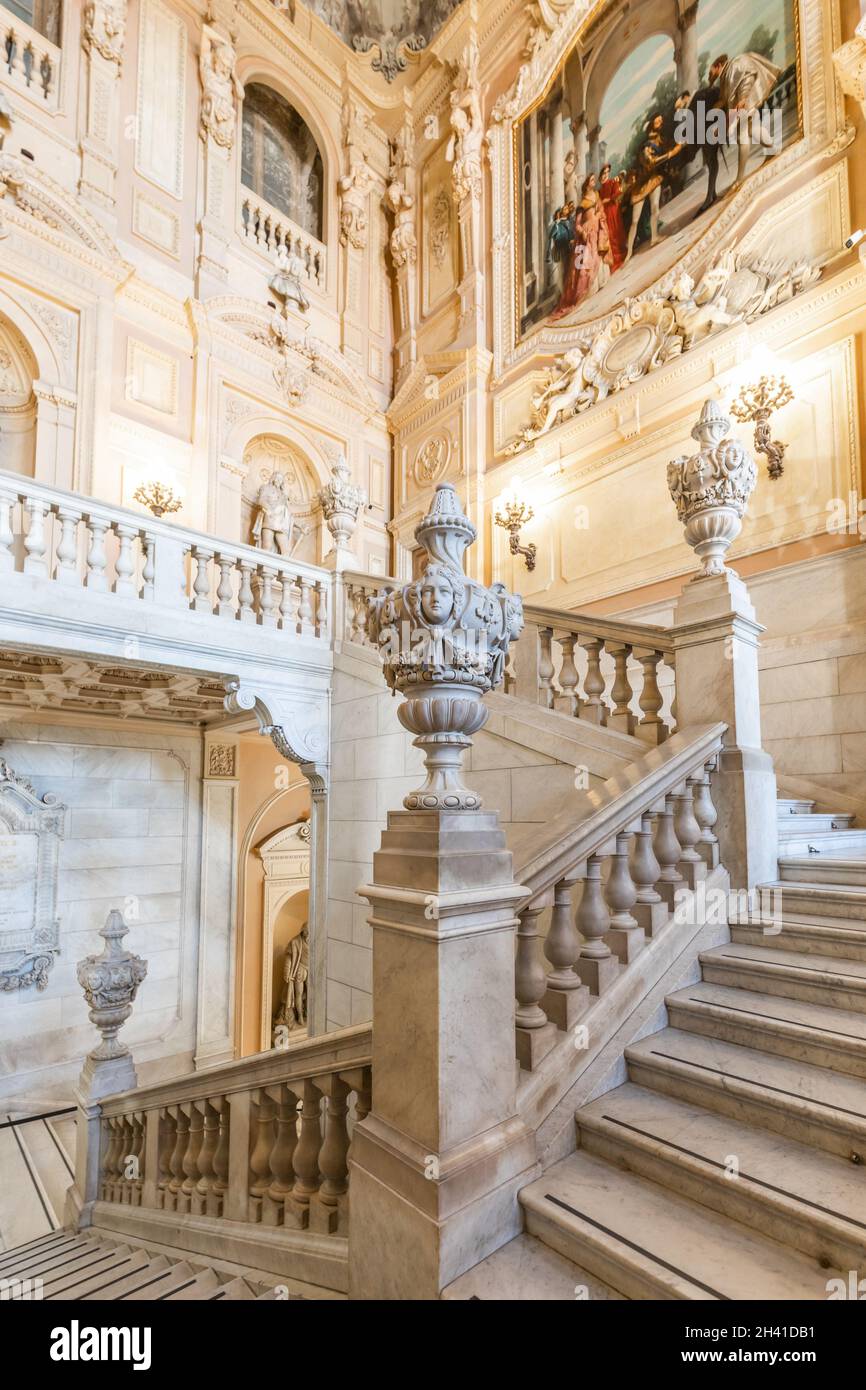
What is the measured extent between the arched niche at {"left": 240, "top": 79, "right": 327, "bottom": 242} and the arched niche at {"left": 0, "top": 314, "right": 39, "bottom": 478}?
170 inches

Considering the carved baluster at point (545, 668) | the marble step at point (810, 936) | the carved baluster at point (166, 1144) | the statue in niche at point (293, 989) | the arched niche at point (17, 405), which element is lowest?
the statue in niche at point (293, 989)

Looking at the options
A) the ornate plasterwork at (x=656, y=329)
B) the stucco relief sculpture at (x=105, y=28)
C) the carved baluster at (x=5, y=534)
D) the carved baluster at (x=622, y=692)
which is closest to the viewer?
the carved baluster at (x=622, y=692)

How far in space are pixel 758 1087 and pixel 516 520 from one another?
6.88m

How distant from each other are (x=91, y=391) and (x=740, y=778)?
24.9 feet

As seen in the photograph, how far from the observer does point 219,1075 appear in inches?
106

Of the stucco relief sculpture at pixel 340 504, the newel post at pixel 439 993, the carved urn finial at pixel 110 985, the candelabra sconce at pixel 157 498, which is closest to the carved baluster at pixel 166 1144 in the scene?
the carved urn finial at pixel 110 985

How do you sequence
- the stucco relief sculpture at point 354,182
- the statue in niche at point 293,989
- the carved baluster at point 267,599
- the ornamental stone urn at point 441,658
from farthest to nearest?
1. the stucco relief sculpture at point 354,182
2. the statue in niche at point 293,989
3. the carved baluster at point 267,599
4. the ornamental stone urn at point 441,658

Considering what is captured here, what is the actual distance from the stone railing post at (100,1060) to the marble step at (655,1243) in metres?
3.46

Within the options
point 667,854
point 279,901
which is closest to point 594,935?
point 667,854

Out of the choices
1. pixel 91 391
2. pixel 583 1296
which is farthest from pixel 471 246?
pixel 583 1296

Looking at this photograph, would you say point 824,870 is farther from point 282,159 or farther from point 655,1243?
point 282,159

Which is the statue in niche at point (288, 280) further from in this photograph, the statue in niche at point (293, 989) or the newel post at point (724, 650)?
Answer: the statue in niche at point (293, 989)

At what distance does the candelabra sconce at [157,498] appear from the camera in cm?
738

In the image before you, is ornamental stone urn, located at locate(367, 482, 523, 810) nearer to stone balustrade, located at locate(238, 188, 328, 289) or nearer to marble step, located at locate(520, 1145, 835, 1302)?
marble step, located at locate(520, 1145, 835, 1302)
